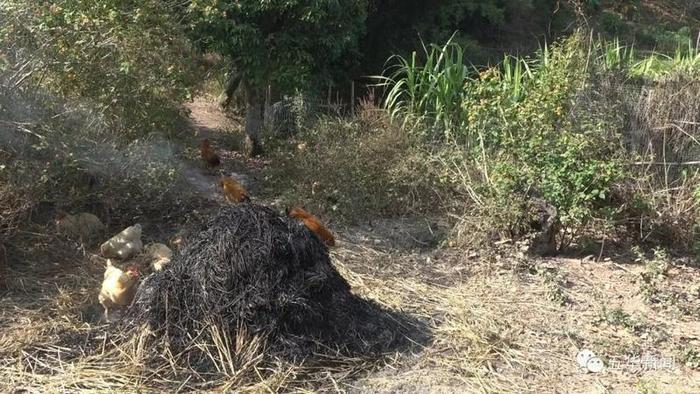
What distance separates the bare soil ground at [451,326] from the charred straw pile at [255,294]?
17cm

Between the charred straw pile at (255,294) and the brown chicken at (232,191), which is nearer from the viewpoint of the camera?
the charred straw pile at (255,294)

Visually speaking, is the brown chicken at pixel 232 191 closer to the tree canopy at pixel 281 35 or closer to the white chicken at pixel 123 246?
the white chicken at pixel 123 246

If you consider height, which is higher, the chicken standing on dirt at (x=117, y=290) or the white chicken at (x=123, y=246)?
the chicken standing on dirt at (x=117, y=290)

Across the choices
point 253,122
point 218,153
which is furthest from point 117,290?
point 253,122

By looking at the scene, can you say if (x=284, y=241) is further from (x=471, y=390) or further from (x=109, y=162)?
(x=109, y=162)

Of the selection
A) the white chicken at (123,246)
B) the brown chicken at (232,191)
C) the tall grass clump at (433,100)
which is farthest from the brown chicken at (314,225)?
the tall grass clump at (433,100)

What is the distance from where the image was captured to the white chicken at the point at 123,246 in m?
4.98

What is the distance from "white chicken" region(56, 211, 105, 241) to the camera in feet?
17.0

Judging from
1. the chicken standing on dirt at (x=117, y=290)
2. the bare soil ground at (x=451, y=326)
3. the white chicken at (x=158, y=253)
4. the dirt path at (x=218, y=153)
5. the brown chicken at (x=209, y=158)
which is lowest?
the dirt path at (x=218, y=153)

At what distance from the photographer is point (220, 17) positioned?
7035 mm

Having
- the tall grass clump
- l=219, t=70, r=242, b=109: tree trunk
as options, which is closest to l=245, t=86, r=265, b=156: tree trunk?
l=219, t=70, r=242, b=109: tree trunk

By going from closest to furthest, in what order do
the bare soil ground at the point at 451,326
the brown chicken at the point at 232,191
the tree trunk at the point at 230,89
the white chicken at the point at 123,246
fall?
the bare soil ground at the point at 451,326
the white chicken at the point at 123,246
the brown chicken at the point at 232,191
the tree trunk at the point at 230,89

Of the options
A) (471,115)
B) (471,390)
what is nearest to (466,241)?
(471,115)

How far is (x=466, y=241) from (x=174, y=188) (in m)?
2.62
